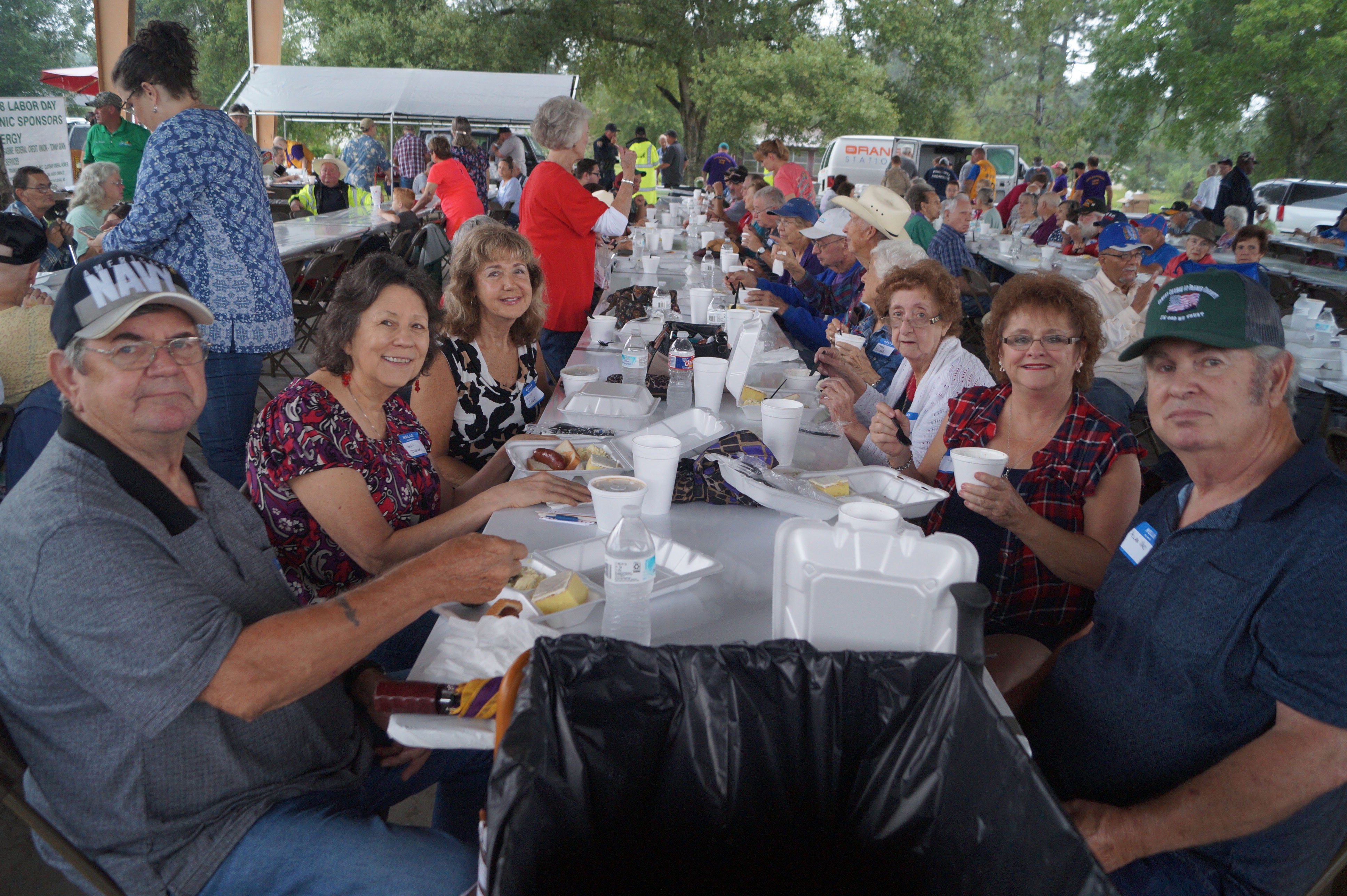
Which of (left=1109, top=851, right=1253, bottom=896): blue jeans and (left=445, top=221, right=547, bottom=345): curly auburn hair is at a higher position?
(left=445, top=221, right=547, bottom=345): curly auburn hair

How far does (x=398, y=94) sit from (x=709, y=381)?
15.0m

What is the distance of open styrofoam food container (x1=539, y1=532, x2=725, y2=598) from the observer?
5.37 ft

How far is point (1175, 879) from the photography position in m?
1.35

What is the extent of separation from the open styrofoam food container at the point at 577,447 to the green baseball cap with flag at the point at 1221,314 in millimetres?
1240

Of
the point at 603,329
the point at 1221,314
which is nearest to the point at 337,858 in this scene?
the point at 1221,314

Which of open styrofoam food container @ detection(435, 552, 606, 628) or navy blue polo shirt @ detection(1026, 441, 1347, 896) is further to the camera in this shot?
open styrofoam food container @ detection(435, 552, 606, 628)

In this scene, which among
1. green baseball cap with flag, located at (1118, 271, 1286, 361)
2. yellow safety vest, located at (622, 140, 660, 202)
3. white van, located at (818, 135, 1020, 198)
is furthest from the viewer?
white van, located at (818, 135, 1020, 198)

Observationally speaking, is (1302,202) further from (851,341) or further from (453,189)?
(851,341)

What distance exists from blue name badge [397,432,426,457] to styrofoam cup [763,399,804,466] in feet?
3.15

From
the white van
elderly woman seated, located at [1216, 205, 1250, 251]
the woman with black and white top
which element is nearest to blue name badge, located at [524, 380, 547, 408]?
the woman with black and white top

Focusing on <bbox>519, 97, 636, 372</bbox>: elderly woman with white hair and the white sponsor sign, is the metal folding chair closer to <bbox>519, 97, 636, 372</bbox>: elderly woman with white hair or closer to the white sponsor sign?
<bbox>519, 97, 636, 372</bbox>: elderly woman with white hair

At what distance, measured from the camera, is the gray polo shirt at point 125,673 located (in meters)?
1.12

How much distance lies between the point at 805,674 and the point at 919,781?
0.19m

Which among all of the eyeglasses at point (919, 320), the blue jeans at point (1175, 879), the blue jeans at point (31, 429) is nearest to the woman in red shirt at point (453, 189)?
the eyeglasses at point (919, 320)
